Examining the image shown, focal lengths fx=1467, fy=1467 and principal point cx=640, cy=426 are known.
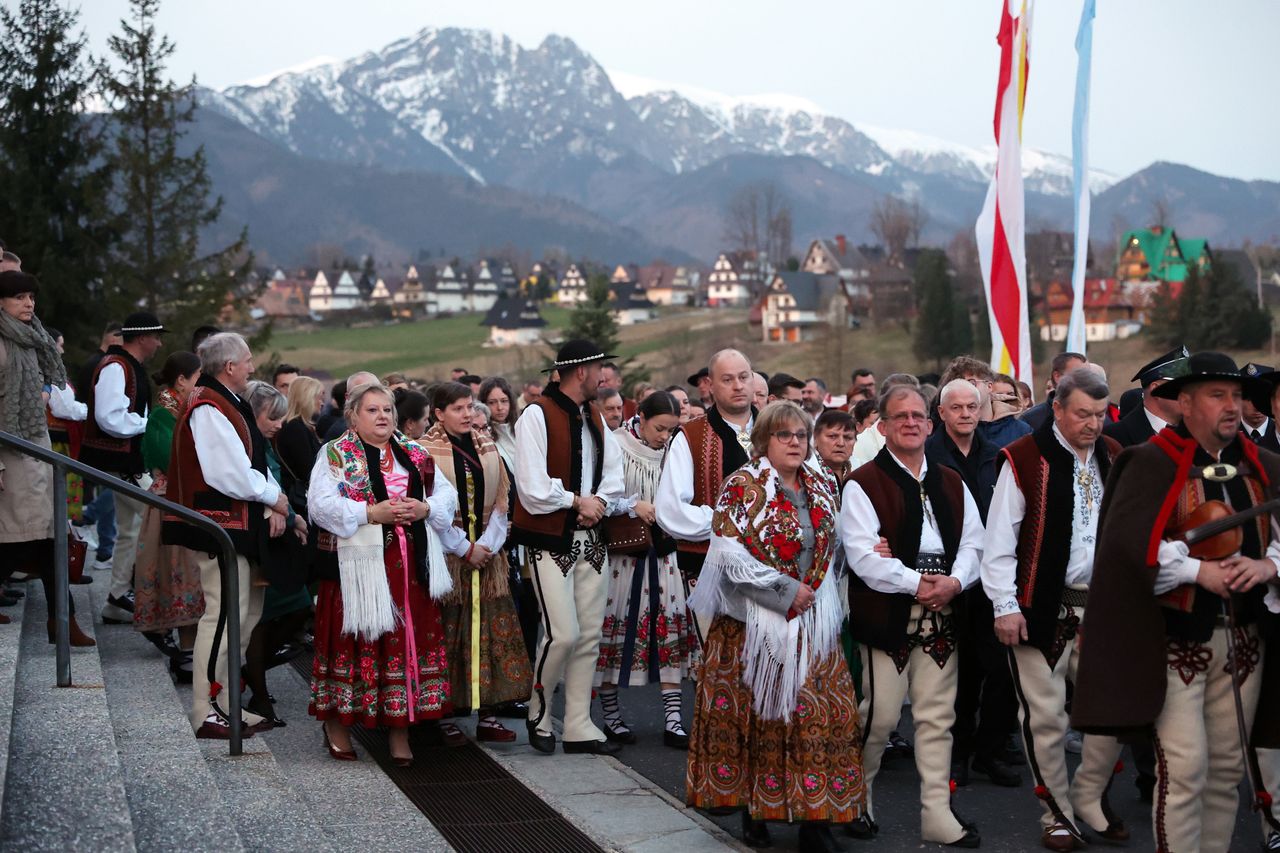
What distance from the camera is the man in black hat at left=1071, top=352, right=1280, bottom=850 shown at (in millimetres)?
5176

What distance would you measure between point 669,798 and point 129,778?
94.7 inches

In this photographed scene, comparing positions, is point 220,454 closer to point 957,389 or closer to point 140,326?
point 140,326

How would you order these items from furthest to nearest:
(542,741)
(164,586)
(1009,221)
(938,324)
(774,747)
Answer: (938,324), (1009,221), (164,586), (542,741), (774,747)

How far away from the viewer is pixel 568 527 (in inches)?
299

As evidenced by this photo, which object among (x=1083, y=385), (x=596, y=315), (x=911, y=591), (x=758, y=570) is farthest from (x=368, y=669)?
(x=596, y=315)

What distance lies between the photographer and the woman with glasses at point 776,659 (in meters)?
5.76

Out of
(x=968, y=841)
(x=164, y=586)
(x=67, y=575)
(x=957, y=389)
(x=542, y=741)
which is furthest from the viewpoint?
(x=164, y=586)

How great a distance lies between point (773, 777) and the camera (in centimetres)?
579

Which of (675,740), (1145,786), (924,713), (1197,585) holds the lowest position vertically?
(675,740)

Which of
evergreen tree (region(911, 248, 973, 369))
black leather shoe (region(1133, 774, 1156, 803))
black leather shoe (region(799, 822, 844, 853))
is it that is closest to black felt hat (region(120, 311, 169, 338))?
black leather shoe (region(799, 822, 844, 853))

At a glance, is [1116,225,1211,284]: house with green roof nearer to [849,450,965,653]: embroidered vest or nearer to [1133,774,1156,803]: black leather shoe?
[1133,774,1156,803]: black leather shoe

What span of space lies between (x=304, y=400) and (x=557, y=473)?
2275 millimetres

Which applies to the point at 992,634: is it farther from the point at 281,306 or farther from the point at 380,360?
the point at 281,306

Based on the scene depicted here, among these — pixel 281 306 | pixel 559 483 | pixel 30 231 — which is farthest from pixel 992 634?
pixel 281 306
